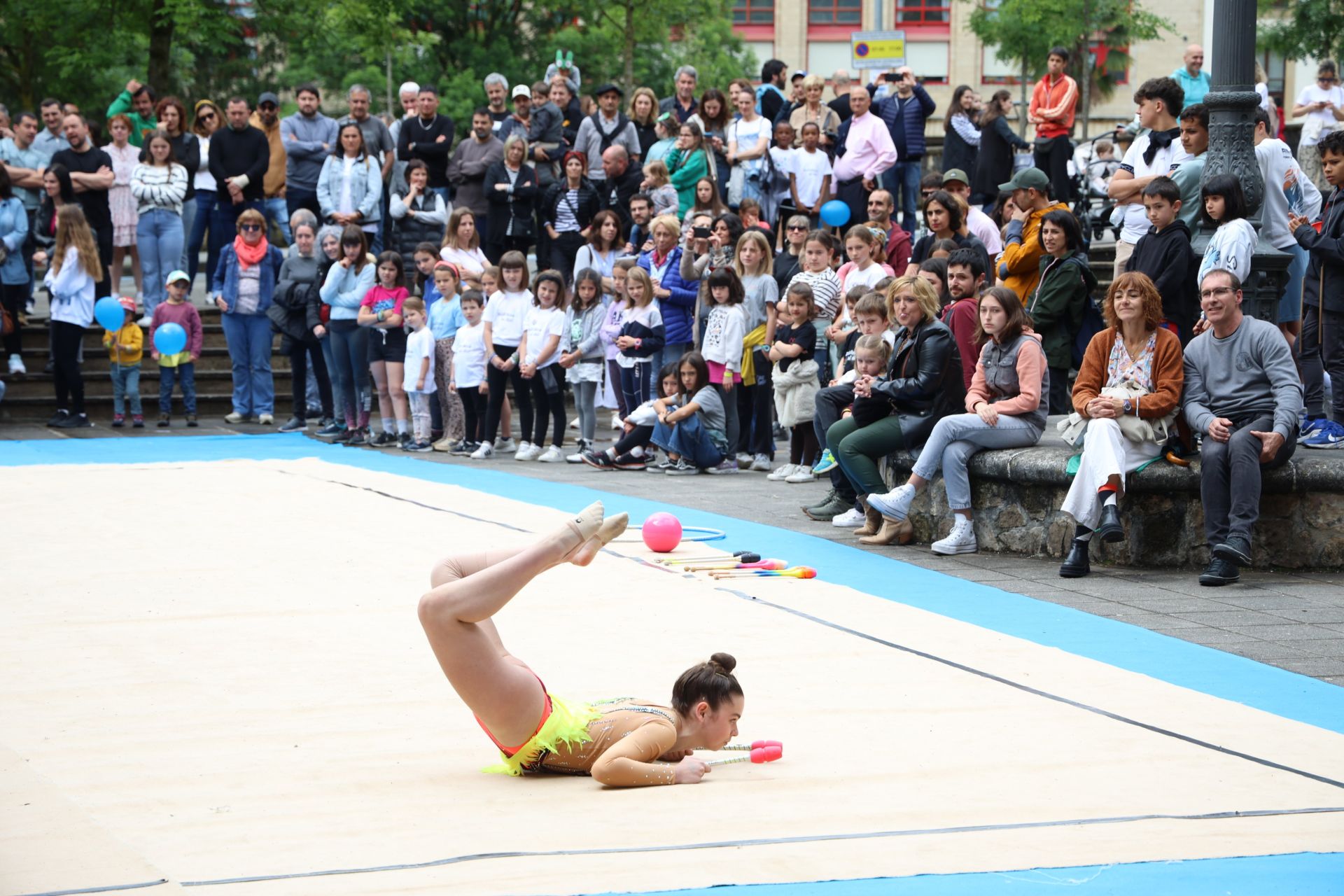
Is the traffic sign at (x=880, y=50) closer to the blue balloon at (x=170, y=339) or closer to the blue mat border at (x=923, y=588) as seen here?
the blue mat border at (x=923, y=588)

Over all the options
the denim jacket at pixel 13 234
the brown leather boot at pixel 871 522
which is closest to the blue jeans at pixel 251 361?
the denim jacket at pixel 13 234

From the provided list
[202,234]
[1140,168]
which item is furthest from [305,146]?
[1140,168]

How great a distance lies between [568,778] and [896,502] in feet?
15.2

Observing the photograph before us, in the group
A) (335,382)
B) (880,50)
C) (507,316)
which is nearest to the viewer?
(507,316)

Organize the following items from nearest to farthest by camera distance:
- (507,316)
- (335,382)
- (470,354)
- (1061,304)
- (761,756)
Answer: (761,756) < (1061,304) < (507,316) < (470,354) < (335,382)

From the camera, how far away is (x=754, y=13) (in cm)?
5919

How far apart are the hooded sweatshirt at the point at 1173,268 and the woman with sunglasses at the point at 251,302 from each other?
9.32 metres

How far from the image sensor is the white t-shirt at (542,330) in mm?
13602

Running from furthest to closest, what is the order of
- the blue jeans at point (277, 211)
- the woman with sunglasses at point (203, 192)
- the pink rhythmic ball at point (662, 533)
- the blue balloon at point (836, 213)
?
the blue jeans at point (277, 211)
the woman with sunglasses at point (203, 192)
the blue balloon at point (836, 213)
the pink rhythmic ball at point (662, 533)

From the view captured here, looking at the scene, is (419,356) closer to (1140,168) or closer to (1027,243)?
(1027,243)

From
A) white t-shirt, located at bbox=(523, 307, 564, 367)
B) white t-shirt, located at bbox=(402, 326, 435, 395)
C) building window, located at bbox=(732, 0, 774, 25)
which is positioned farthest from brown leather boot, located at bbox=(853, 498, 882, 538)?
building window, located at bbox=(732, 0, 774, 25)

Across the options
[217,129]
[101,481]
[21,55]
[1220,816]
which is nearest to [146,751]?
[1220,816]

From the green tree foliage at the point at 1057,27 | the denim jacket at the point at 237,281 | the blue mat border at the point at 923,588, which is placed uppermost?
the green tree foliage at the point at 1057,27

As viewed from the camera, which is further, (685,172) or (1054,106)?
(685,172)
